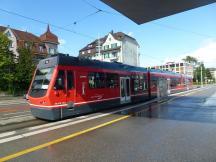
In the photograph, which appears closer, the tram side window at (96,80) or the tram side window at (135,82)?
the tram side window at (96,80)

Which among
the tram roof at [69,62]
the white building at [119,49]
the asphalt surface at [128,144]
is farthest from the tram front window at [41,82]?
the white building at [119,49]

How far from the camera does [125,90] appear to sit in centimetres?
1794

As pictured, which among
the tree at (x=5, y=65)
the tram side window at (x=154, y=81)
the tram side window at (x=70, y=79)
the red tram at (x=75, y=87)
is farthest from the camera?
the tree at (x=5, y=65)

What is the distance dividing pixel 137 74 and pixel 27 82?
2780 centimetres

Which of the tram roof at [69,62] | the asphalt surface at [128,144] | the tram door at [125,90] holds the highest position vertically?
the tram roof at [69,62]

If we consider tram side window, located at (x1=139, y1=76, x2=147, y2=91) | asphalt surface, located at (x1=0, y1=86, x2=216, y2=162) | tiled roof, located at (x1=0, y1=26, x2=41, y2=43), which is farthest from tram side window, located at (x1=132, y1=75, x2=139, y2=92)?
tiled roof, located at (x1=0, y1=26, x2=41, y2=43)

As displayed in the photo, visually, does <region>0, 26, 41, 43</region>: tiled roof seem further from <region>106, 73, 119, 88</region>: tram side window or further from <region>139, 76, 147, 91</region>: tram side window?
<region>106, 73, 119, 88</region>: tram side window

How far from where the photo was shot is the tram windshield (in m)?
11.4

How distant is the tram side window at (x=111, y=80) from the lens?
15750 mm

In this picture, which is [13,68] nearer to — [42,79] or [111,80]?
[111,80]

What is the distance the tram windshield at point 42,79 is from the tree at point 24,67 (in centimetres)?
3064

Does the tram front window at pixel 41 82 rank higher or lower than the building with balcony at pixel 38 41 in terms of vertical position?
lower

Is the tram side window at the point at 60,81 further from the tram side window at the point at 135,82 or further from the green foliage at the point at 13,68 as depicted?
the green foliage at the point at 13,68

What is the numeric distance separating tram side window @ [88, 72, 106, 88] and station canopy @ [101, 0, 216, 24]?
4913mm
